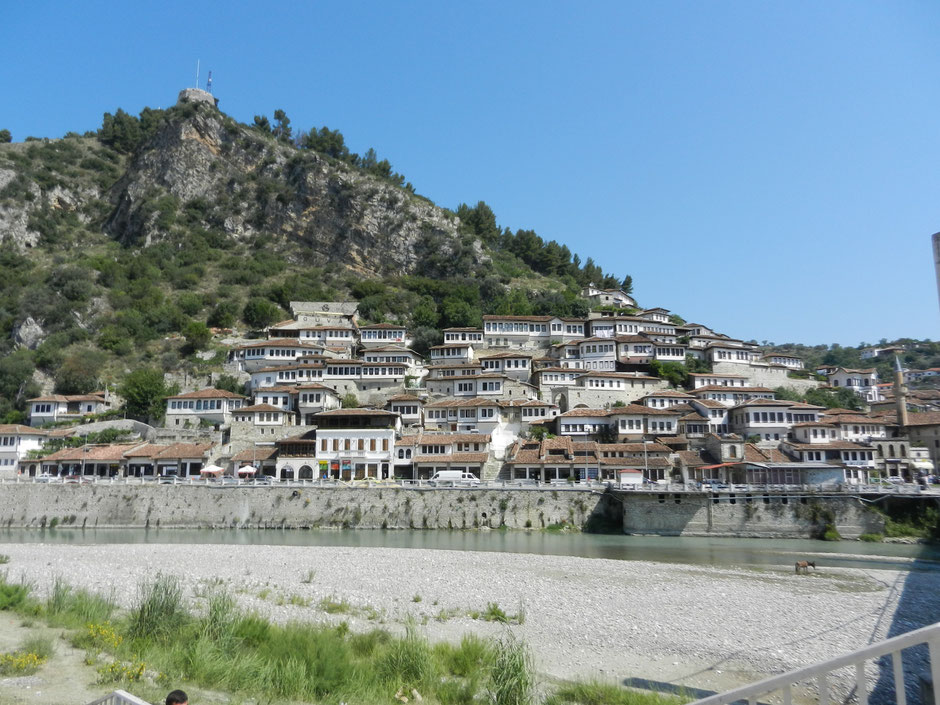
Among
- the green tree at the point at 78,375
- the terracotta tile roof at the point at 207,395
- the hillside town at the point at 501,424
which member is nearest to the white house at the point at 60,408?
the hillside town at the point at 501,424

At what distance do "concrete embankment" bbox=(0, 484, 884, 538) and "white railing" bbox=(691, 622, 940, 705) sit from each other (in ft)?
123

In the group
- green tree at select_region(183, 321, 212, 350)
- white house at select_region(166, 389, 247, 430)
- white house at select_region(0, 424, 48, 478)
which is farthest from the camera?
green tree at select_region(183, 321, 212, 350)

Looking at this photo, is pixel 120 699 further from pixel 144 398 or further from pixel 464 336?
pixel 464 336

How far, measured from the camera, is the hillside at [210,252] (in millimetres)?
74875

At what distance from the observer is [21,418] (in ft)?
200

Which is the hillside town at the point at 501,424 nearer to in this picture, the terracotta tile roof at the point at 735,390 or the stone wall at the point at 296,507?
the terracotta tile roof at the point at 735,390

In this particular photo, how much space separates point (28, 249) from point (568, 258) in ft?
306

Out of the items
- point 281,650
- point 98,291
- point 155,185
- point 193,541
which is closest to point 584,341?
point 193,541

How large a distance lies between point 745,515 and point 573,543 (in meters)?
12.0

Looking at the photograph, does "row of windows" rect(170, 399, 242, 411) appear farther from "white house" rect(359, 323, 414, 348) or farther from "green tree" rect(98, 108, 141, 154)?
"green tree" rect(98, 108, 141, 154)

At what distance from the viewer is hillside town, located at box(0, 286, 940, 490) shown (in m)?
46.5

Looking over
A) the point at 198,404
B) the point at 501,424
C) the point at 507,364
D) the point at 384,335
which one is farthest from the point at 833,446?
the point at 198,404

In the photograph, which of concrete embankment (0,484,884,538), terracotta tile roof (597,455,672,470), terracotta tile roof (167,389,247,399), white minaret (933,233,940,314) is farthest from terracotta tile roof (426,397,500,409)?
white minaret (933,233,940,314)

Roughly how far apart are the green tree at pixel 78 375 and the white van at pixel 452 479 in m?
43.2
